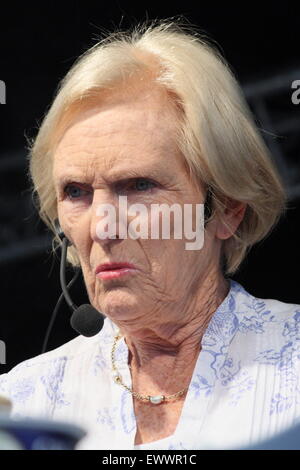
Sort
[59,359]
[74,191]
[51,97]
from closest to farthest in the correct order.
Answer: [74,191]
[59,359]
[51,97]

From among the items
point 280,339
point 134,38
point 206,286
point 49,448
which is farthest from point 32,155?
point 49,448

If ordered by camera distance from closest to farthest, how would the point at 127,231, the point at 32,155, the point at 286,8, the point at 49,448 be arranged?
1. the point at 49,448
2. the point at 127,231
3. the point at 32,155
4. the point at 286,8

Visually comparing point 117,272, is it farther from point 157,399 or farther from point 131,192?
point 157,399

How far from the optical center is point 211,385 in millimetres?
1956

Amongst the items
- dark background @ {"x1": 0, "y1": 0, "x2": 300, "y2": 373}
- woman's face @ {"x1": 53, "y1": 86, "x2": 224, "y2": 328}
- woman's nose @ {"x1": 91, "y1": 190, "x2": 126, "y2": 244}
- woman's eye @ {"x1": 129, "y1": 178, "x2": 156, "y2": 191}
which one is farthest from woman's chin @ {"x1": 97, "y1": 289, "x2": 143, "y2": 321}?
dark background @ {"x1": 0, "y1": 0, "x2": 300, "y2": 373}

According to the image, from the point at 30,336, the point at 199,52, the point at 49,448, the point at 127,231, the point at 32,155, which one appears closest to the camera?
the point at 49,448

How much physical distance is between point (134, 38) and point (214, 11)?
0.37 m

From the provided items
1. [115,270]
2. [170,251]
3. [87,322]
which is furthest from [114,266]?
[87,322]

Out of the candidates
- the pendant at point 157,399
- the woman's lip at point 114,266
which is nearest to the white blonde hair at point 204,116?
the woman's lip at point 114,266

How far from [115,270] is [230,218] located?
31 centimetres

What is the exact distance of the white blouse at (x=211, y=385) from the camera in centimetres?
188

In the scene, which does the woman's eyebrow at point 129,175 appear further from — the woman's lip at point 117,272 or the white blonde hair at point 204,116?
the woman's lip at point 117,272

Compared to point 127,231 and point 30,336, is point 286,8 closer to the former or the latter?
point 127,231

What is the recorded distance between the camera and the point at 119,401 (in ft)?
6.70
